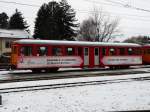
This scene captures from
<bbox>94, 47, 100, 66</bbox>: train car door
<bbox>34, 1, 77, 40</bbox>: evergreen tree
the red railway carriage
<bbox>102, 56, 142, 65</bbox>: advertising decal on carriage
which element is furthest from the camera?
<bbox>34, 1, 77, 40</bbox>: evergreen tree

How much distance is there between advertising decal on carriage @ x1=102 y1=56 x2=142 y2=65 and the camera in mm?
28731

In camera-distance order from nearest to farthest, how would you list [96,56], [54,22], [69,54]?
1. [69,54]
2. [96,56]
3. [54,22]

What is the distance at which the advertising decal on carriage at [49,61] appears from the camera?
77.3 ft

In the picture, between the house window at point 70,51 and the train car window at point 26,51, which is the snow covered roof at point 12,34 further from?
the train car window at point 26,51

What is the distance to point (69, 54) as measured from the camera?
85.6 feet

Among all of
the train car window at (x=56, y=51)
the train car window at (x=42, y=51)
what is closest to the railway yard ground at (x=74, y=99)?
the train car window at (x=42, y=51)

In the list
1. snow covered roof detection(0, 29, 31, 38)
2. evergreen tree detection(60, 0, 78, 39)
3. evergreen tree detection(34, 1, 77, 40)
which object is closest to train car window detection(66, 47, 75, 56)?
snow covered roof detection(0, 29, 31, 38)

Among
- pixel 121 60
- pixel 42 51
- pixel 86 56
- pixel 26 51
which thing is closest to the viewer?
pixel 26 51

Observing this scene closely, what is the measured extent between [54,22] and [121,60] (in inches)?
1626

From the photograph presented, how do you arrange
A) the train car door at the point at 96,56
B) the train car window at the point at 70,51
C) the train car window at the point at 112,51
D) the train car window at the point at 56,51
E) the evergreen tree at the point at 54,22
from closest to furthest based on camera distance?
1. the train car window at the point at 56,51
2. the train car window at the point at 70,51
3. the train car door at the point at 96,56
4. the train car window at the point at 112,51
5. the evergreen tree at the point at 54,22

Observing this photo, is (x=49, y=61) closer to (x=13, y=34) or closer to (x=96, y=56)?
(x=96, y=56)

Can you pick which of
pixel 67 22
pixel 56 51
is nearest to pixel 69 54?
pixel 56 51

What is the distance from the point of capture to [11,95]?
1278cm

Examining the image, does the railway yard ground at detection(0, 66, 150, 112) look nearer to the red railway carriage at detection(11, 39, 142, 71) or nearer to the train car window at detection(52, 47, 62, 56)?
the red railway carriage at detection(11, 39, 142, 71)
